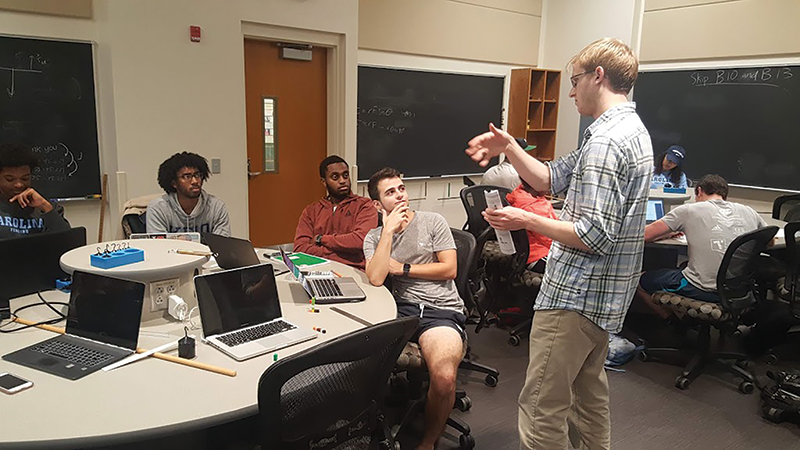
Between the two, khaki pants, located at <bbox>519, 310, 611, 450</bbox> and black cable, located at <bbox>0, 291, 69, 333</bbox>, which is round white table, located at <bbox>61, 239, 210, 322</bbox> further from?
khaki pants, located at <bbox>519, 310, 611, 450</bbox>

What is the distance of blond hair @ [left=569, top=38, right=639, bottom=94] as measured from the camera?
68.6 inches

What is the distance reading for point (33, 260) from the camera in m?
2.09

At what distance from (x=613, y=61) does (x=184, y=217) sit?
7.78 ft

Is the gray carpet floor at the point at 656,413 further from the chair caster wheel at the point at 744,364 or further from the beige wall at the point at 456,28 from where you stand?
the beige wall at the point at 456,28

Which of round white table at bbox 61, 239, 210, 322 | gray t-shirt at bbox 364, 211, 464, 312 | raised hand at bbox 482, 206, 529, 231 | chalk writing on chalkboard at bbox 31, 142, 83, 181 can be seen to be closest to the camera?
raised hand at bbox 482, 206, 529, 231

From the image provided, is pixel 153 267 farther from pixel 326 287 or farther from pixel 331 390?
pixel 331 390

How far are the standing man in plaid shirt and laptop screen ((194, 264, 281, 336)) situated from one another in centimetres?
85

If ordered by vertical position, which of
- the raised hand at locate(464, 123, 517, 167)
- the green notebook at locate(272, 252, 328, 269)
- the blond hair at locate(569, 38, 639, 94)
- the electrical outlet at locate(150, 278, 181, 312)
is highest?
the blond hair at locate(569, 38, 639, 94)

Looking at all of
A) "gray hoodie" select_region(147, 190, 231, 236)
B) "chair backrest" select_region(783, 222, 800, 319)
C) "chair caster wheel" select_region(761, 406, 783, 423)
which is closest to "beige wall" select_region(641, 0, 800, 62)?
"chair backrest" select_region(783, 222, 800, 319)

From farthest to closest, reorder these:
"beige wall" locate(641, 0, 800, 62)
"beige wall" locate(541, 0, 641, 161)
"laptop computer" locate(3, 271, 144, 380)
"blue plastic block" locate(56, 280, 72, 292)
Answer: "beige wall" locate(541, 0, 641, 161)
"beige wall" locate(641, 0, 800, 62)
"blue plastic block" locate(56, 280, 72, 292)
"laptop computer" locate(3, 271, 144, 380)

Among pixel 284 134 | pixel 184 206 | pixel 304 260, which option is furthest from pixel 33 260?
pixel 284 134

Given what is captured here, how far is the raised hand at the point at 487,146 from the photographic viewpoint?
2.04 m

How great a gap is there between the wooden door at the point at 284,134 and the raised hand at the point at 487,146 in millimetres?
3114

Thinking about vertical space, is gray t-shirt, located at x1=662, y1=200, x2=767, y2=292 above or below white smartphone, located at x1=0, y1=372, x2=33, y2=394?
above
